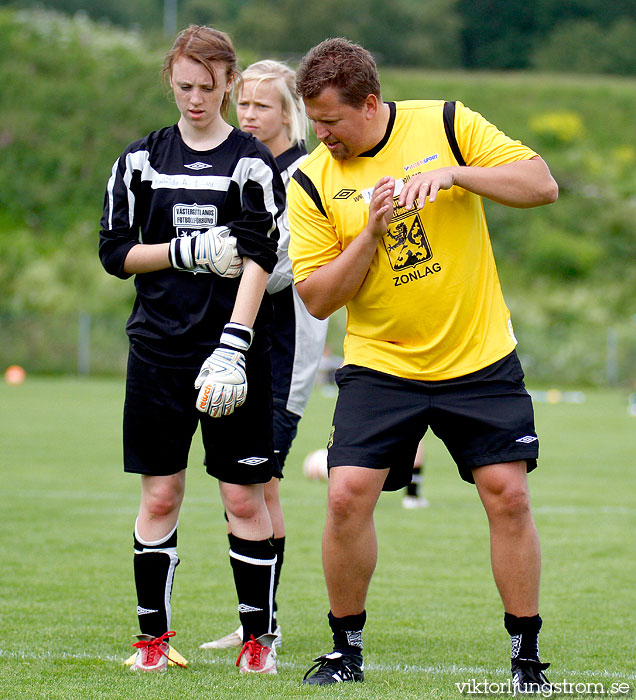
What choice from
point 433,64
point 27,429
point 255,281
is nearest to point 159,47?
point 27,429

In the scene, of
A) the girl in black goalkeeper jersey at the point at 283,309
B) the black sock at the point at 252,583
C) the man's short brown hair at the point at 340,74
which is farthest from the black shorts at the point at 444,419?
the man's short brown hair at the point at 340,74

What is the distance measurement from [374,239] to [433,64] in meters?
78.7

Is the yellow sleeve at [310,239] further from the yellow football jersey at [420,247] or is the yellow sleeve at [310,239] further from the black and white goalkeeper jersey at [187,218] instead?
the black and white goalkeeper jersey at [187,218]

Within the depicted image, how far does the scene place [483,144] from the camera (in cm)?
382

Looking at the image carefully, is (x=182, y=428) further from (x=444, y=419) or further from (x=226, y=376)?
(x=444, y=419)

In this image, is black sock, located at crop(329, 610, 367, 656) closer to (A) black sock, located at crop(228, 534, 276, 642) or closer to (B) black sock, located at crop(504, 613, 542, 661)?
(A) black sock, located at crop(228, 534, 276, 642)

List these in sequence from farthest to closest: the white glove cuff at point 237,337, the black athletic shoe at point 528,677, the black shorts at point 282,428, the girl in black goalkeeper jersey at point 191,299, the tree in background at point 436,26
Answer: the tree in background at point 436,26 < the black shorts at point 282,428 < the girl in black goalkeeper jersey at point 191,299 < the white glove cuff at point 237,337 < the black athletic shoe at point 528,677

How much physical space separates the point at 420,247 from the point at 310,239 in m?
0.37

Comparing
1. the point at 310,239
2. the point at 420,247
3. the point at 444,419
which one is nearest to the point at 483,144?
the point at 420,247

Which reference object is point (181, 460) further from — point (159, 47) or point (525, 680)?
point (159, 47)

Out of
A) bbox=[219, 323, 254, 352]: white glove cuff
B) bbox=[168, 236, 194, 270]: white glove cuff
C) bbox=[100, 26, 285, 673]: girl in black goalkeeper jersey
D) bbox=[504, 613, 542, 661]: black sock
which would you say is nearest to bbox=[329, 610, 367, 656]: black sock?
bbox=[100, 26, 285, 673]: girl in black goalkeeper jersey

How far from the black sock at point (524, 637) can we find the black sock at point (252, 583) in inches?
35.4

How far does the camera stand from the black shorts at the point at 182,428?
3.96 metres

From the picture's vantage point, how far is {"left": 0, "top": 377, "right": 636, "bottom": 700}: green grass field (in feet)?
12.7
